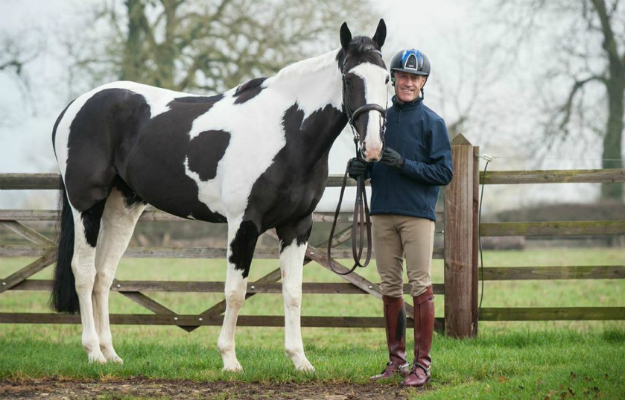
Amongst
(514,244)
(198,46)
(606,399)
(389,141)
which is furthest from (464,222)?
(198,46)

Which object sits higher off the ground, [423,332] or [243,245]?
[243,245]

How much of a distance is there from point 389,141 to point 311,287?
91.1 inches

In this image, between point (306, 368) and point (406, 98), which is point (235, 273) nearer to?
point (306, 368)

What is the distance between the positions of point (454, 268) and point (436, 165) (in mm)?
2244

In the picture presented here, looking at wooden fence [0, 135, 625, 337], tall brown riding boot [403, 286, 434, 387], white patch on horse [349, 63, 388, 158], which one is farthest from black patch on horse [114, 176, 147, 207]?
tall brown riding boot [403, 286, 434, 387]

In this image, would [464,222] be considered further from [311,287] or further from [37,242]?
[37,242]

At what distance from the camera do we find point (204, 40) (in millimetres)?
19703

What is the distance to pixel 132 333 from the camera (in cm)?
851

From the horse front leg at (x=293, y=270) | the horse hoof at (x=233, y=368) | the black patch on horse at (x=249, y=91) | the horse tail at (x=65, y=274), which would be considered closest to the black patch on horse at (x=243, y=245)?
the horse front leg at (x=293, y=270)

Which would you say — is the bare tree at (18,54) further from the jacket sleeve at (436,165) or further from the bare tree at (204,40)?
the jacket sleeve at (436,165)

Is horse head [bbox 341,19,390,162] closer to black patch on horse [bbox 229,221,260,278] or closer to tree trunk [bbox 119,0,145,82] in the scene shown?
black patch on horse [bbox 229,221,260,278]

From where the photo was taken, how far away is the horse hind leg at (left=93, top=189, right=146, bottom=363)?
19.8 feet

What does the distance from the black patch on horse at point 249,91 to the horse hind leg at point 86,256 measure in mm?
1412

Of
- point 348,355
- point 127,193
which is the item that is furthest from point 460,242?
point 127,193
